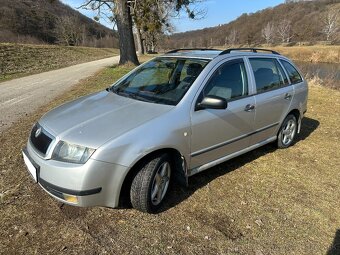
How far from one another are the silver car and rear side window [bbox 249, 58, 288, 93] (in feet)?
0.06

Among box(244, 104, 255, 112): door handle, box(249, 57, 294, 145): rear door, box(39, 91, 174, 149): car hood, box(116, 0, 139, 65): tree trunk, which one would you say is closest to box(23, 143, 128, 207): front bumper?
box(39, 91, 174, 149): car hood

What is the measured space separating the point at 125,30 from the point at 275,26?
135 m

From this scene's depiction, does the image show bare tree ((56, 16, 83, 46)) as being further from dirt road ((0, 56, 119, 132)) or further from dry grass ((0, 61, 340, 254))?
dry grass ((0, 61, 340, 254))

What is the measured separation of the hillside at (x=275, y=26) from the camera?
123 m

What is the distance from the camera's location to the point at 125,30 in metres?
15.5

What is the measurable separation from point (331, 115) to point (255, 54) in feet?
14.7

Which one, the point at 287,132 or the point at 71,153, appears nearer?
the point at 71,153

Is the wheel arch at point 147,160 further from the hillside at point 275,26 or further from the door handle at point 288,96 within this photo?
the hillside at point 275,26

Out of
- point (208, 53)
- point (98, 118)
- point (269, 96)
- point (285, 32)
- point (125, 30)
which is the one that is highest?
point (208, 53)

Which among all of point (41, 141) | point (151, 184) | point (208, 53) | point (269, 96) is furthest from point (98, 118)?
point (269, 96)

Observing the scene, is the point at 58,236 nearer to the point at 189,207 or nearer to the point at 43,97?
the point at 189,207

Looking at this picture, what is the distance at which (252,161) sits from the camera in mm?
5055

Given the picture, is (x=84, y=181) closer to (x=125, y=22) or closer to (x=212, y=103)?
(x=212, y=103)

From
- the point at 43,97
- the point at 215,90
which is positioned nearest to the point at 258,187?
the point at 215,90
